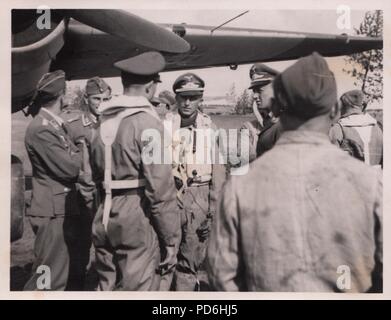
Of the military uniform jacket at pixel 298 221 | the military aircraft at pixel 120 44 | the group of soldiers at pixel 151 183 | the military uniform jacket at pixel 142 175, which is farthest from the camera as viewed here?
the military aircraft at pixel 120 44

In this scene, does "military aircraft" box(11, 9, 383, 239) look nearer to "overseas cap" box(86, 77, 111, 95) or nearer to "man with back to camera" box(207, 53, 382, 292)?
"overseas cap" box(86, 77, 111, 95)

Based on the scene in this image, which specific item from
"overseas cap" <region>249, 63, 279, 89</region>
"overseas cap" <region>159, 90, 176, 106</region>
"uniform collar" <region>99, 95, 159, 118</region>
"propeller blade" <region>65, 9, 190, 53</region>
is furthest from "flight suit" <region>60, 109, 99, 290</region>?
"overseas cap" <region>249, 63, 279, 89</region>

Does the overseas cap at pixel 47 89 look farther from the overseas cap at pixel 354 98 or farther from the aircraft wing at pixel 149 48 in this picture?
the overseas cap at pixel 354 98

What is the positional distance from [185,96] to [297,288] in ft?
4.27

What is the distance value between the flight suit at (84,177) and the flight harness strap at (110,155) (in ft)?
0.29

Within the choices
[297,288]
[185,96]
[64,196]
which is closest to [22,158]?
[64,196]

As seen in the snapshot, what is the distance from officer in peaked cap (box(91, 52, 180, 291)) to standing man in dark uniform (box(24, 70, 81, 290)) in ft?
0.54

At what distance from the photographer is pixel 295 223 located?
10.7ft

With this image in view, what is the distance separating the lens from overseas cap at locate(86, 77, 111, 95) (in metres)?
3.65

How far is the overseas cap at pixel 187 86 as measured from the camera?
12.1ft

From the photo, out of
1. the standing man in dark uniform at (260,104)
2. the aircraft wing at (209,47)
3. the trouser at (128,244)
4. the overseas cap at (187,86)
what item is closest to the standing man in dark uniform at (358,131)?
the aircraft wing at (209,47)

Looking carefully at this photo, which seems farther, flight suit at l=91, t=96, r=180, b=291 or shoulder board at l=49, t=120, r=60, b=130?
shoulder board at l=49, t=120, r=60, b=130

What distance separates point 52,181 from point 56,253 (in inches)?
17.2

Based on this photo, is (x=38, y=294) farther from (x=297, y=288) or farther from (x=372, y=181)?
(x=372, y=181)
